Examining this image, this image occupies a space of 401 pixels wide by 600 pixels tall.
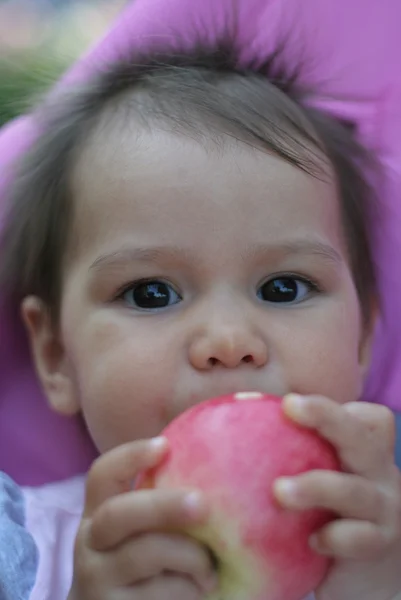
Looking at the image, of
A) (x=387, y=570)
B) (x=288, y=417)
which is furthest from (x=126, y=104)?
(x=387, y=570)

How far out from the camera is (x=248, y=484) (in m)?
0.60

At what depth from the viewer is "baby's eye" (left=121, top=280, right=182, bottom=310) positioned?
2.84 ft

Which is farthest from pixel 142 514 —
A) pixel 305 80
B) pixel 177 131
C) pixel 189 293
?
pixel 305 80

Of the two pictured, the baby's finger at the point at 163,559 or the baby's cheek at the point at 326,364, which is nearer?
the baby's finger at the point at 163,559

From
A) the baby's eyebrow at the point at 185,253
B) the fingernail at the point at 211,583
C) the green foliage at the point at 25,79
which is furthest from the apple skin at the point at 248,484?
the green foliage at the point at 25,79

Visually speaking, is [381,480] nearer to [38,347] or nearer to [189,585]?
[189,585]

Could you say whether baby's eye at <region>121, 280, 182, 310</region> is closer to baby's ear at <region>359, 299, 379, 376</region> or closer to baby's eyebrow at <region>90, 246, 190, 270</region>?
baby's eyebrow at <region>90, 246, 190, 270</region>

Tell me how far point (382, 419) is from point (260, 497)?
0.17 meters

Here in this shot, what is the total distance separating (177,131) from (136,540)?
482 mm

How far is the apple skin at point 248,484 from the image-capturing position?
23.5 inches

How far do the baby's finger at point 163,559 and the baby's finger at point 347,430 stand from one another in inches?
5.3

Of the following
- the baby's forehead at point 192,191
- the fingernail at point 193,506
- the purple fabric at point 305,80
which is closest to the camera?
the fingernail at point 193,506

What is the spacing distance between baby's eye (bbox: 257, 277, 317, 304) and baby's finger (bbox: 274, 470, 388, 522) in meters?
0.26

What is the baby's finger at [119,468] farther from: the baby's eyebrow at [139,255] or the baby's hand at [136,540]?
the baby's eyebrow at [139,255]
